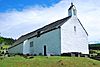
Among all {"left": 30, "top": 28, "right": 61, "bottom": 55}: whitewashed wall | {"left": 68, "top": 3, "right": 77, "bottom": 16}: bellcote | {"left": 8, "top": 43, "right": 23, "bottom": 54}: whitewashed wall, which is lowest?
{"left": 8, "top": 43, "right": 23, "bottom": 54}: whitewashed wall

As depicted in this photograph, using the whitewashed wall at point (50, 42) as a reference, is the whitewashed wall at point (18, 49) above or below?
below

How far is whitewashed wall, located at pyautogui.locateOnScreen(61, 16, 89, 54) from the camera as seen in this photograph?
52.2m

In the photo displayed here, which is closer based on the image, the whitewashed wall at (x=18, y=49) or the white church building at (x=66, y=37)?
the white church building at (x=66, y=37)

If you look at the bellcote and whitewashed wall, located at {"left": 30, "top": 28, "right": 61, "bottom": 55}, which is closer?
whitewashed wall, located at {"left": 30, "top": 28, "right": 61, "bottom": 55}

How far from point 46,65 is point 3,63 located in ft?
19.3

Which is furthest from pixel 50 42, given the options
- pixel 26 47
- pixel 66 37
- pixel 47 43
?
pixel 26 47

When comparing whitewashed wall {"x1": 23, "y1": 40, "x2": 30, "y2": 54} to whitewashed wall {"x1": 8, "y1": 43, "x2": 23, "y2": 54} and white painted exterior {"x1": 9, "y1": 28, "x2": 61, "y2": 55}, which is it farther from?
whitewashed wall {"x1": 8, "y1": 43, "x2": 23, "y2": 54}

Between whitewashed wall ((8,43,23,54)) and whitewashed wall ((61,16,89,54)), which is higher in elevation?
whitewashed wall ((61,16,89,54))

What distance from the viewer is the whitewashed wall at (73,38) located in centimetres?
5219

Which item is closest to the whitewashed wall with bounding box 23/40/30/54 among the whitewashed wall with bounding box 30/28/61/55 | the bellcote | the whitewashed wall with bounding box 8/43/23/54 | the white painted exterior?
the white painted exterior

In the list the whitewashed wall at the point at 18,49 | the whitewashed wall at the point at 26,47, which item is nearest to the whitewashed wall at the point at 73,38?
the whitewashed wall at the point at 26,47

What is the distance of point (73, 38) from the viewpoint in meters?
53.5

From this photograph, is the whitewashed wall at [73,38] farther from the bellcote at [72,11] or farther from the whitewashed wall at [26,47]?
the whitewashed wall at [26,47]

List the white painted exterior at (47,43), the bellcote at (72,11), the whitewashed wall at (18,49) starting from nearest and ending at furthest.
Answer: the white painted exterior at (47,43) < the bellcote at (72,11) < the whitewashed wall at (18,49)
